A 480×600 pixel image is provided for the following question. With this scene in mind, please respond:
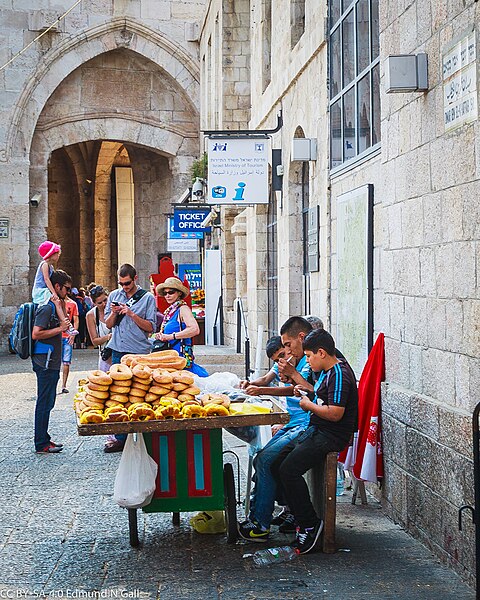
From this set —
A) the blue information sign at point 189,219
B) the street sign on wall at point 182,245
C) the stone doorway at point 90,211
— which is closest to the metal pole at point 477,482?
the blue information sign at point 189,219

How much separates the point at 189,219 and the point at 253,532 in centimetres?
1495

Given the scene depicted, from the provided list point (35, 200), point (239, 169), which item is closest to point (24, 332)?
point (239, 169)

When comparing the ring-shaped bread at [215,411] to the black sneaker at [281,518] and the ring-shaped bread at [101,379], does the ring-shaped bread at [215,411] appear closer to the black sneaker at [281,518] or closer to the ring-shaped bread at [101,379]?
the ring-shaped bread at [101,379]

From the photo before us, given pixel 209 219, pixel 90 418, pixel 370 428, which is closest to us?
pixel 90 418

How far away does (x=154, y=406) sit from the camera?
5.43 meters

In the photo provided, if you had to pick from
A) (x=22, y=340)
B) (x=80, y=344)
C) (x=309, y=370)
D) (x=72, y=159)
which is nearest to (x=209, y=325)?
(x=80, y=344)

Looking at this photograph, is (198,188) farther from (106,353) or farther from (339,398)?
(339,398)

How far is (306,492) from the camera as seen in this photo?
5.38 m

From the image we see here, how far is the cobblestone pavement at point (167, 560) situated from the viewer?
4723 mm

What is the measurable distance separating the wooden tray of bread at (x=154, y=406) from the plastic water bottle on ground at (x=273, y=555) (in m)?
0.70

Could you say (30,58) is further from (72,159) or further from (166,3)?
(72,159)

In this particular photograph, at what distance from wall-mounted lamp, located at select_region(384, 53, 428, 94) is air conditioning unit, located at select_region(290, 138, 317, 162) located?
13.1 ft

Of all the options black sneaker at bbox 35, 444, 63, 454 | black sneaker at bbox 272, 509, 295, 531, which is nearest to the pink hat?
black sneaker at bbox 35, 444, 63, 454

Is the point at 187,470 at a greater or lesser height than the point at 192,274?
lesser
